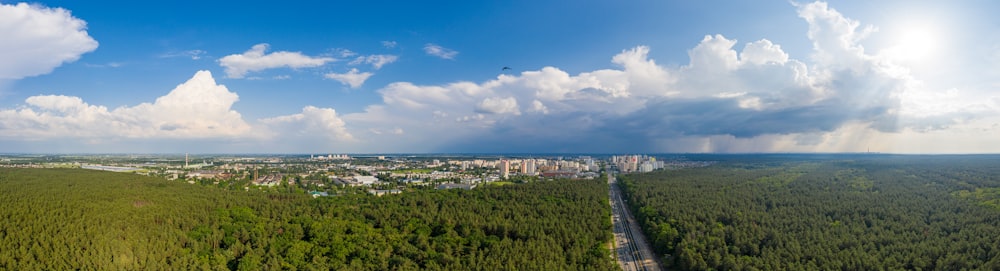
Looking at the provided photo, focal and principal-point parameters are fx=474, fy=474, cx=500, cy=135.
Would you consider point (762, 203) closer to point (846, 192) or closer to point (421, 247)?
point (846, 192)

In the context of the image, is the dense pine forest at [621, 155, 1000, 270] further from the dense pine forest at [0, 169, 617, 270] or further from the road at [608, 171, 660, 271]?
the dense pine forest at [0, 169, 617, 270]

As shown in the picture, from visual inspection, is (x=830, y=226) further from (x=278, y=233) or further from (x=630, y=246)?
(x=278, y=233)

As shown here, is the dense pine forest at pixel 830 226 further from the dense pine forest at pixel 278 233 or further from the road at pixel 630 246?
the dense pine forest at pixel 278 233

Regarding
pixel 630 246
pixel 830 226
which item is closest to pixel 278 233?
pixel 630 246

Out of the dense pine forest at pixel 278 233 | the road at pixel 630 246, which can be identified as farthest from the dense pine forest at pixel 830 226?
the dense pine forest at pixel 278 233

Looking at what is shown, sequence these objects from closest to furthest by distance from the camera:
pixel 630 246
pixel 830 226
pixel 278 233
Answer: pixel 278 233 → pixel 830 226 → pixel 630 246

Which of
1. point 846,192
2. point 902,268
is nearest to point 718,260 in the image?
point 902,268

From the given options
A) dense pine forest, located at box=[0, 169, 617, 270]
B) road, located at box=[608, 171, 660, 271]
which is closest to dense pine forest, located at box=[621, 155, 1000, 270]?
road, located at box=[608, 171, 660, 271]
